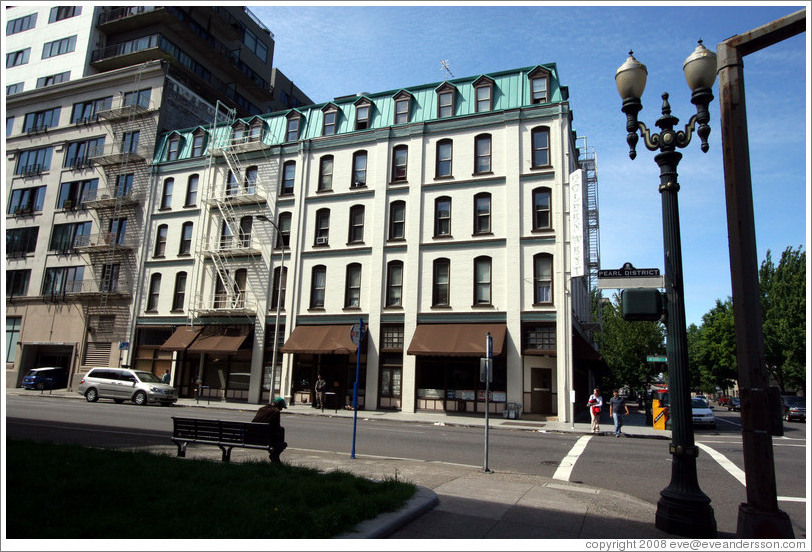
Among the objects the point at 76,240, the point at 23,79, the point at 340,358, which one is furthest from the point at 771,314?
the point at 23,79

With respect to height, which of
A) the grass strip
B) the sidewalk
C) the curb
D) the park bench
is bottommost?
the sidewalk

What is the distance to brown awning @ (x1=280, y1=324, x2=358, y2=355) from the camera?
27.5 meters

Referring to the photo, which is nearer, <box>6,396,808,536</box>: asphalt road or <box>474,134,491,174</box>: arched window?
<box>6,396,808,536</box>: asphalt road

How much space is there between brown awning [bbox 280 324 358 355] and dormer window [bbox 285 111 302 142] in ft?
39.9

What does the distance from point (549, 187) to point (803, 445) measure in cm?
1442

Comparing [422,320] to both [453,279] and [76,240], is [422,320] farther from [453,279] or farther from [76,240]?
[76,240]

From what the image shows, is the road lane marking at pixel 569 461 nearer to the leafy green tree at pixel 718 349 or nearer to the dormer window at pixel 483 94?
the dormer window at pixel 483 94

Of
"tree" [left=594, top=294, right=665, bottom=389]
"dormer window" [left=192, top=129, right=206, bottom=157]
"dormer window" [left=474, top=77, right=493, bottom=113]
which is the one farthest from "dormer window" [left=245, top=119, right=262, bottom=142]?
"tree" [left=594, top=294, right=665, bottom=389]

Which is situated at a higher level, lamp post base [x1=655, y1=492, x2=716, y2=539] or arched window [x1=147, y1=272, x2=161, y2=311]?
arched window [x1=147, y1=272, x2=161, y2=311]

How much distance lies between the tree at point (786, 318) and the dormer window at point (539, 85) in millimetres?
27485

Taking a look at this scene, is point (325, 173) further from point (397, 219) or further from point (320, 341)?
point (320, 341)

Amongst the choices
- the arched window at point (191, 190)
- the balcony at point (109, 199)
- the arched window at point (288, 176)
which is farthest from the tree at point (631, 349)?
the balcony at point (109, 199)

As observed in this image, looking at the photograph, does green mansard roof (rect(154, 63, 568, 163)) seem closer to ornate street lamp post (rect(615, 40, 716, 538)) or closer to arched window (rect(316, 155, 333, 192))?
arched window (rect(316, 155, 333, 192))

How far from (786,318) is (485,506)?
45.1 m
